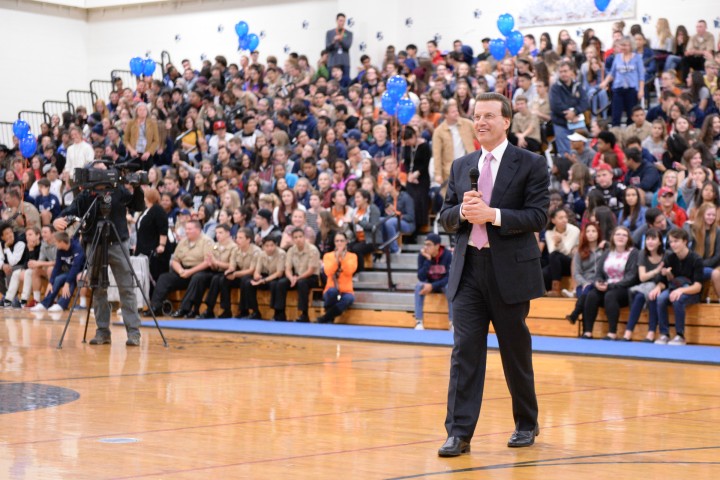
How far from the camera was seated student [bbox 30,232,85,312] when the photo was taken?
16.9m

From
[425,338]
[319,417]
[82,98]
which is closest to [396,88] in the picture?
[425,338]

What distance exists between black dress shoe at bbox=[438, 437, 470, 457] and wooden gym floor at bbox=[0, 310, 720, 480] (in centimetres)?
5

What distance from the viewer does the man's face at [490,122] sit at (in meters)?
5.77

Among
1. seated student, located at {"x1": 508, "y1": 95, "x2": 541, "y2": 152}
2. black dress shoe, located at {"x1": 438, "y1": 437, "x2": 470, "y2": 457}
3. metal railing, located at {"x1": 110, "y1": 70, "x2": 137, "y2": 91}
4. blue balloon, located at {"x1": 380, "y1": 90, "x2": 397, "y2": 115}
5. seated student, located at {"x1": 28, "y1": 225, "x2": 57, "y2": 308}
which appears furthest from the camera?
metal railing, located at {"x1": 110, "y1": 70, "x2": 137, "y2": 91}

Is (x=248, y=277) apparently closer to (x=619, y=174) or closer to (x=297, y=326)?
(x=297, y=326)

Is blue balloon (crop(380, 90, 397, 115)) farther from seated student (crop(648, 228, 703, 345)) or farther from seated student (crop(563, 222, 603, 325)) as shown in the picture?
seated student (crop(648, 228, 703, 345))

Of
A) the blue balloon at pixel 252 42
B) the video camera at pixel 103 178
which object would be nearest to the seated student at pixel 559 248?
the video camera at pixel 103 178

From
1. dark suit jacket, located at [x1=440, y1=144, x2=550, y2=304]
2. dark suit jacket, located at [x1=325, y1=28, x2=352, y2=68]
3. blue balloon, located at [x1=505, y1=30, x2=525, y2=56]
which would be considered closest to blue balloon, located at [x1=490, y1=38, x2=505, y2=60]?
blue balloon, located at [x1=505, y1=30, x2=525, y2=56]

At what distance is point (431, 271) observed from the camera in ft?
46.4

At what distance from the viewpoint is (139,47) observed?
30.2m

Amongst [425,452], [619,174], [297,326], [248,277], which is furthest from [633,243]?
[425,452]

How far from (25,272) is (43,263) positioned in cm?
44

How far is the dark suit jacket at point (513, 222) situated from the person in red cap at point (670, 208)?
315 inches

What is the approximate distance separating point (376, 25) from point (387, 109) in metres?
8.30
